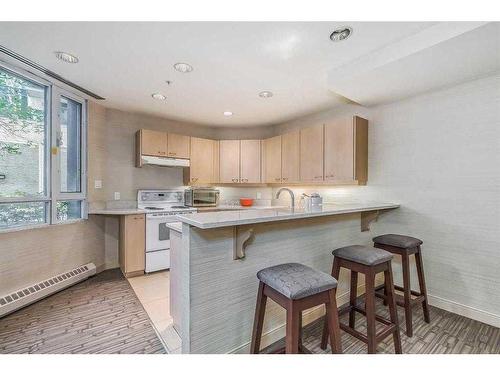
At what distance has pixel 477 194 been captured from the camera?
2.10 m

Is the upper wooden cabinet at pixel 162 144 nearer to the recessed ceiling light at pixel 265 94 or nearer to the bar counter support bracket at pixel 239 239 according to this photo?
the recessed ceiling light at pixel 265 94

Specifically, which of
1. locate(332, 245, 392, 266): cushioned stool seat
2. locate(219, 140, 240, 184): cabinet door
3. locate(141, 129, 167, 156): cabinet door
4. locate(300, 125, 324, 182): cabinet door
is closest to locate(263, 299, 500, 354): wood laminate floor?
locate(332, 245, 392, 266): cushioned stool seat

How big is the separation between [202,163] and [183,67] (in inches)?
79.9

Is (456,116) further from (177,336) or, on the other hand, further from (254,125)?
(177,336)

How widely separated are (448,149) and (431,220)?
0.74 meters

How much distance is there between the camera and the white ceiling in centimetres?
164

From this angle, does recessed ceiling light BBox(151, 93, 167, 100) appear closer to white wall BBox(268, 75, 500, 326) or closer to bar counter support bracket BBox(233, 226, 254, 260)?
bar counter support bracket BBox(233, 226, 254, 260)

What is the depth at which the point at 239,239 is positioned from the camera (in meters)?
1.58

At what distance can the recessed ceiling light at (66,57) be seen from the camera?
1.99m

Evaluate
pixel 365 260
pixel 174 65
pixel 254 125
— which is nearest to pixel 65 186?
pixel 174 65

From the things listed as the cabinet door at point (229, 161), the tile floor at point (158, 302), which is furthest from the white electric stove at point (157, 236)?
the cabinet door at point (229, 161)

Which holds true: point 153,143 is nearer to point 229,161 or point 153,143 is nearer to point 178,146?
point 178,146

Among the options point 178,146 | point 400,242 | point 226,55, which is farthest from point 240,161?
point 400,242

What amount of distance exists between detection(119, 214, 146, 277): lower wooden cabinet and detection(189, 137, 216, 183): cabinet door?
1178 millimetres
